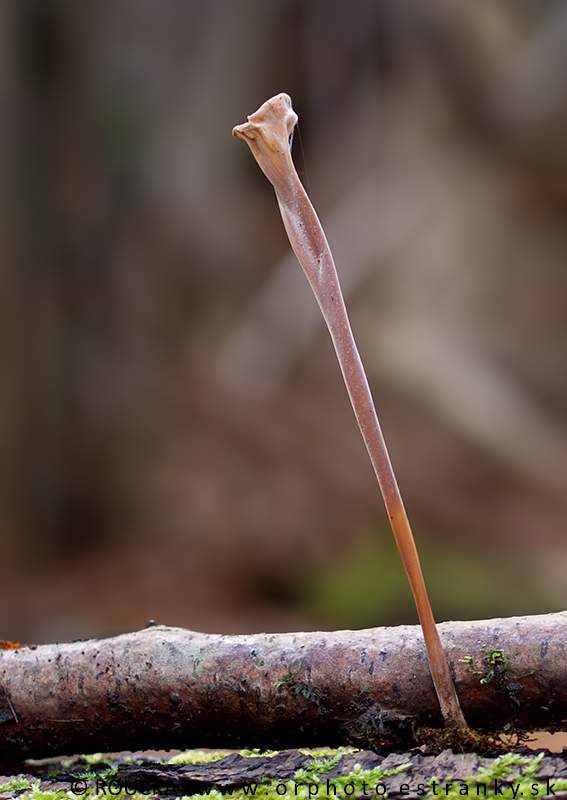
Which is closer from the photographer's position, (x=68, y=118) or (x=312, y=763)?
(x=312, y=763)

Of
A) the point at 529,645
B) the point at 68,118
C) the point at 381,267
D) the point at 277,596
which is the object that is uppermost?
the point at 68,118

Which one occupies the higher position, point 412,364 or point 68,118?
point 68,118

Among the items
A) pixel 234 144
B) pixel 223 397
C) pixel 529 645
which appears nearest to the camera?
pixel 529 645

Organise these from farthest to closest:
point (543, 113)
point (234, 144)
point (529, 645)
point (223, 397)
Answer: point (234, 144), point (223, 397), point (543, 113), point (529, 645)

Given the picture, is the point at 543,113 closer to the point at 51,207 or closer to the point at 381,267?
the point at 381,267

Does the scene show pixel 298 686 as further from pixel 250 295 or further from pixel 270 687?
pixel 250 295

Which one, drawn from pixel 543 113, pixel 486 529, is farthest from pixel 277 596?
pixel 543 113

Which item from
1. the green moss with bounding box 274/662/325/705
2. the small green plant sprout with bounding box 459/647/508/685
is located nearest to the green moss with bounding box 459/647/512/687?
the small green plant sprout with bounding box 459/647/508/685

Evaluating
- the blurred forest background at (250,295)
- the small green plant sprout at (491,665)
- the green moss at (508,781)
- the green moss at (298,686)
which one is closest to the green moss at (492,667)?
the small green plant sprout at (491,665)
